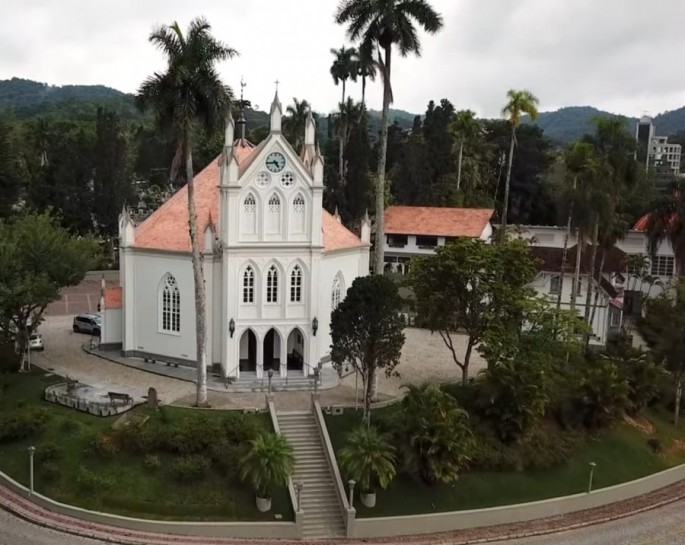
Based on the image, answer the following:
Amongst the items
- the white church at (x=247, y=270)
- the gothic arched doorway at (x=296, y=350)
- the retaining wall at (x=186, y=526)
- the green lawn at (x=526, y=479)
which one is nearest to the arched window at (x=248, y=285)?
the white church at (x=247, y=270)

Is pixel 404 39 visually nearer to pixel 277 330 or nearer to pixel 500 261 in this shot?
pixel 500 261

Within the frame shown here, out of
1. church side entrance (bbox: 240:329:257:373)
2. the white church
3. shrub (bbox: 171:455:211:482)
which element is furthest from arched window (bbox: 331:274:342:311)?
shrub (bbox: 171:455:211:482)

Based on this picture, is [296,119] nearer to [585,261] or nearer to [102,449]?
[585,261]

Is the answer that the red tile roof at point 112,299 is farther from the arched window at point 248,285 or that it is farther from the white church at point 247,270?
the arched window at point 248,285

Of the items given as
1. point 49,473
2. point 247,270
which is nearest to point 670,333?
point 247,270

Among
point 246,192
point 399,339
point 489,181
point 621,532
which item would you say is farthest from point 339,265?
point 489,181

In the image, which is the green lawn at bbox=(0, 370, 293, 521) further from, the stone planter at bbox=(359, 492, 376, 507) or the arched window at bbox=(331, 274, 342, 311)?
the arched window at bbox=(331, 274, 342, 311)
